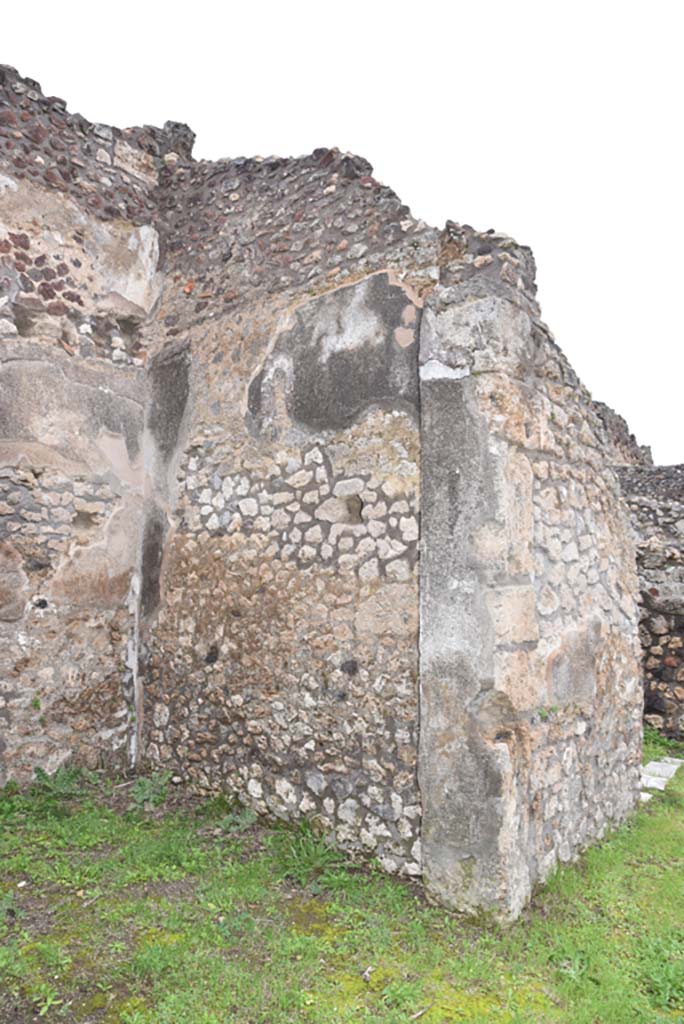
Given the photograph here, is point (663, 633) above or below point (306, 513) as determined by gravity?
below

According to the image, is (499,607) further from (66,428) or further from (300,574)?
(66,428)

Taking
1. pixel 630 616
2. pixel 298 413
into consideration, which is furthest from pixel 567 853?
pixel 298 413

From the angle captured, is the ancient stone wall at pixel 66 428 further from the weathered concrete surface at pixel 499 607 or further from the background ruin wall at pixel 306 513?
the weathered concrete surface at pixel 499 607

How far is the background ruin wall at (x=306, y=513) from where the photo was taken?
359cm

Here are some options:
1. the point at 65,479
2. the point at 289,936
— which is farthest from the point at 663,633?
the point at 65,479

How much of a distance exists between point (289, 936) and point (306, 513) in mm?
A: 2187

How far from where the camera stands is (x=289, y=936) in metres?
3.19

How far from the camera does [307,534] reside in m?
4.32

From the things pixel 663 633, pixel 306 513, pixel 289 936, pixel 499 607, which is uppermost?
pixel 306 513

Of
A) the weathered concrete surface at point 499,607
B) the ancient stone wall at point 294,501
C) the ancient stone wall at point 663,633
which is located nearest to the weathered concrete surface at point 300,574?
the ancient stone wall at point 294,501

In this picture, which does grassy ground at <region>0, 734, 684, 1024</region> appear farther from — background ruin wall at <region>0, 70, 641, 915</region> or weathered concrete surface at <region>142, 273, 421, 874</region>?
weathered concrete surface at <region>142, 273, 421, 874</region>

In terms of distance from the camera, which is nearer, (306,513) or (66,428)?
(306,513)

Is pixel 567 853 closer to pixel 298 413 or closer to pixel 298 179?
pixel 298 413

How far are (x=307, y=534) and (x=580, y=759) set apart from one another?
1984 mm
